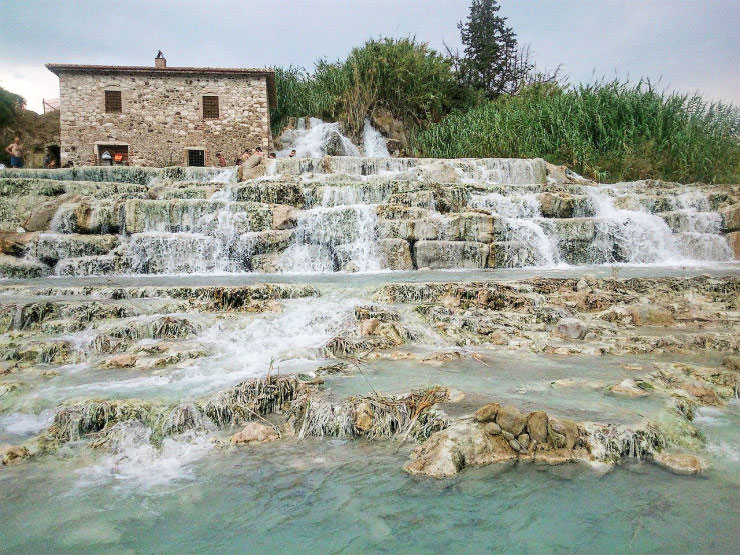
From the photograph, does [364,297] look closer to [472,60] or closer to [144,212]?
[144,212]

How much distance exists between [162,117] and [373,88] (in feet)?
29.2

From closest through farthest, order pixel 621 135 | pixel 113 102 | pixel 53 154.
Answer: pixel 621 135
pixel 113 102
pixel 53 154

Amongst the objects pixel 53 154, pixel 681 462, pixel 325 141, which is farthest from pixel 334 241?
pixel 53 154

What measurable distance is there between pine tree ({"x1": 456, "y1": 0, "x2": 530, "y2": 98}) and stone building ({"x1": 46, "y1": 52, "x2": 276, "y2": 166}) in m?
13.0

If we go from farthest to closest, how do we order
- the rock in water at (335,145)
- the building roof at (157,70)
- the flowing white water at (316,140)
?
the flowing white water at (316,140) < the rock in water at (335,145) < the building roof at (157,70)

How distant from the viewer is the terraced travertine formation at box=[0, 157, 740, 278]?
986cm

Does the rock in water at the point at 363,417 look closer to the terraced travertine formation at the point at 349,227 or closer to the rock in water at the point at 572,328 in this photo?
the rock in water at the point at 572,328

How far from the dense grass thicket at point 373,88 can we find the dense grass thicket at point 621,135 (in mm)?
5595

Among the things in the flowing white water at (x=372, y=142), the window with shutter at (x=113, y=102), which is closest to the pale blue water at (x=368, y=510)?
the window with shutter at (x=113, y=102)

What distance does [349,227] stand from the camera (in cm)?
1034

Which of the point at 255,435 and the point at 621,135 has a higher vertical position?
the point at 621,135

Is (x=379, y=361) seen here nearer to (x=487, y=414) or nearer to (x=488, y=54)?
(x=487, y=414)

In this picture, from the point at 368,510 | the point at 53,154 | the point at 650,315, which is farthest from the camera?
the point at 53,154

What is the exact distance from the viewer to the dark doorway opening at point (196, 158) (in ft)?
64.7
